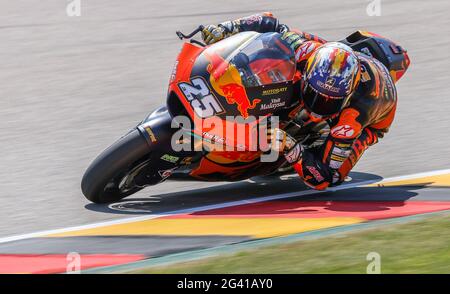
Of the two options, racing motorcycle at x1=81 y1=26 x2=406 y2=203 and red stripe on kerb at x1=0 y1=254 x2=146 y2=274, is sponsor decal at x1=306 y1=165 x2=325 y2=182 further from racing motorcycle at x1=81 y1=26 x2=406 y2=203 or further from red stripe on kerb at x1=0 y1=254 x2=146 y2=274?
red stripe on kerb at x1=0 y1=254 x2=146 y2=274

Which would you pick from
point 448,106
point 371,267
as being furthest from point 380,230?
point 448,106

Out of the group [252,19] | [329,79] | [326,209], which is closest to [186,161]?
[326,209]

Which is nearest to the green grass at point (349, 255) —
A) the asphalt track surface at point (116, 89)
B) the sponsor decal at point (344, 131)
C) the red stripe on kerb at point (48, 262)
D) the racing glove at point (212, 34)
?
the red stripe on kerb at point (48, 262)

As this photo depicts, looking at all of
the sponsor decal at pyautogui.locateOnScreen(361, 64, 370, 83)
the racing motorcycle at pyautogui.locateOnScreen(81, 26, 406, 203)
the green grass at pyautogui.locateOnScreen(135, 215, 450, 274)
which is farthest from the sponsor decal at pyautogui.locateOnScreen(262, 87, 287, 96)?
the green grass at pyautogui.locateOnScreen(135, 215, 450, 274)

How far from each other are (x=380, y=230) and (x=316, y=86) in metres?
1.19

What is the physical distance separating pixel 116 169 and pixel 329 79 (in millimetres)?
1613

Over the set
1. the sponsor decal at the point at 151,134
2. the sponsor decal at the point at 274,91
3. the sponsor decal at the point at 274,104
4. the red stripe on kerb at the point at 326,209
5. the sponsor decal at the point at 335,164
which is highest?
the sponsor decal at the point at 274,91

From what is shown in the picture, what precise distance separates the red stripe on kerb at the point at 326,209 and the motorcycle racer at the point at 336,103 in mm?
225

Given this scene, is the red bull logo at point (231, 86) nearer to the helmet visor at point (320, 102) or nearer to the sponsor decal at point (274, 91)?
the sponsor decal at point (274, 91)

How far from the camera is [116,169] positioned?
718 centimetres

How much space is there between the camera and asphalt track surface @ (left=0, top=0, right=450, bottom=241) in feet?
25.7

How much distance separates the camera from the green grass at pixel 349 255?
19.3 ft

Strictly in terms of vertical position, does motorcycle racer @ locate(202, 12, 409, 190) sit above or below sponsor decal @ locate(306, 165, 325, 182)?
above

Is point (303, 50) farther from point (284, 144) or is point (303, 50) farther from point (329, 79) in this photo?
point (284, 144)
